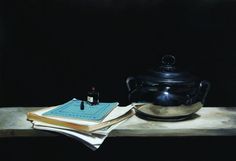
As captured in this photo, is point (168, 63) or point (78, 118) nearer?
point (78, 118)

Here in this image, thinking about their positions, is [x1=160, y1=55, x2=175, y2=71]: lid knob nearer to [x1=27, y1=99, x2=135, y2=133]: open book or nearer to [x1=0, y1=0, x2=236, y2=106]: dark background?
[x1=0, y1=0, x2=236, y2=106]: dark background

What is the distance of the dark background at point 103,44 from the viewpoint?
1720 mm

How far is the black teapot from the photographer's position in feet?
4.88

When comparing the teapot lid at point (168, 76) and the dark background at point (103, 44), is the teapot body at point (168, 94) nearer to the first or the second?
the teapot lid at point (168, 76)

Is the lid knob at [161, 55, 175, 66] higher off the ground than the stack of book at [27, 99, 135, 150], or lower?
higher

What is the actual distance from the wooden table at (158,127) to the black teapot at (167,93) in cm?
6

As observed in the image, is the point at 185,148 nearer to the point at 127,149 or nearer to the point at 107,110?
the point at 127,149

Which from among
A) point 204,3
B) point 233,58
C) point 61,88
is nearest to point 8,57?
point 61,88

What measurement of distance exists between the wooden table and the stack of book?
0.03 meters

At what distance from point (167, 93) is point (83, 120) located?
0.36 m

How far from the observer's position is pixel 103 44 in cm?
176

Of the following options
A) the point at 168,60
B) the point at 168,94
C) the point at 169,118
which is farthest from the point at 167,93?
the point at 168,60

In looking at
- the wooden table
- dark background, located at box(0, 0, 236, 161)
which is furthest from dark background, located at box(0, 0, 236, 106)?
the wooden table

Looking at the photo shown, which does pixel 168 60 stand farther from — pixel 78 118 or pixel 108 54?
pixel 78 118
